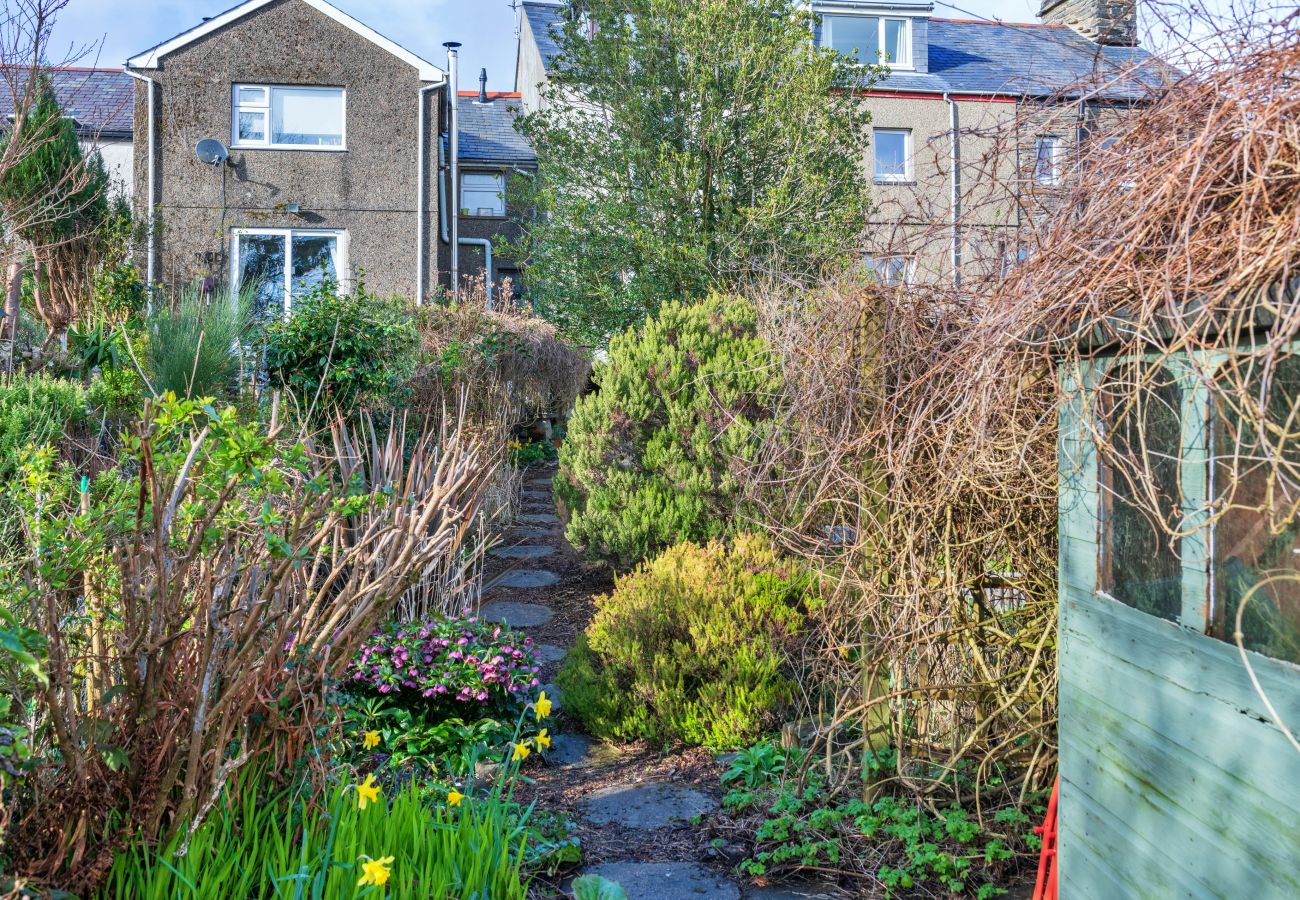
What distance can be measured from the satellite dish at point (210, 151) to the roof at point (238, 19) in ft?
4.83

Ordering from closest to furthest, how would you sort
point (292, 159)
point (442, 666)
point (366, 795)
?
point (366, 795), point (442, 666), point (292, 159)

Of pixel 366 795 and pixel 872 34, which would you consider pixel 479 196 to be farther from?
pixel 366 795

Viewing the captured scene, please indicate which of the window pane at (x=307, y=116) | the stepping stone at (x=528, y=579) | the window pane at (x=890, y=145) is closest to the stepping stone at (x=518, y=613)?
the stepping stone at (x=528, y=579)

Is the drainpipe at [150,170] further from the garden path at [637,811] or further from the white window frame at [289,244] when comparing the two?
the garden path at [637,811]

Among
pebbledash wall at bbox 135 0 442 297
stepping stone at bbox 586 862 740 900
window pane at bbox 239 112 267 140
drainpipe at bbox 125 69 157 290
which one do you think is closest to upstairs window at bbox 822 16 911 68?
pebbledash wall at bbox 135 0 442 297

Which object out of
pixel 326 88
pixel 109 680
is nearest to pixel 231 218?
pixel 326 88

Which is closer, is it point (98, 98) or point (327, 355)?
point (327, 355)

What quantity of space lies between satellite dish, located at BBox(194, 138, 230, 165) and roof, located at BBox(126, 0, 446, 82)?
1.47 metres

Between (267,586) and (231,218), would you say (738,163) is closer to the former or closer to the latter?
(267,586)

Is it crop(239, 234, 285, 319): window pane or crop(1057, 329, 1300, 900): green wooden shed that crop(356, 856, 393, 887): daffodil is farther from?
crop(239, 234, 285, 319): window pane

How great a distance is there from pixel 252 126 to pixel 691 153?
10.2 m

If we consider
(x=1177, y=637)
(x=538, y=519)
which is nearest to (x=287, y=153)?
(x=538, y=519)

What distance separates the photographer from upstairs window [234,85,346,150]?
54.9 ft

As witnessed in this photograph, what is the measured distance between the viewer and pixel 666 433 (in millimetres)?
6891
